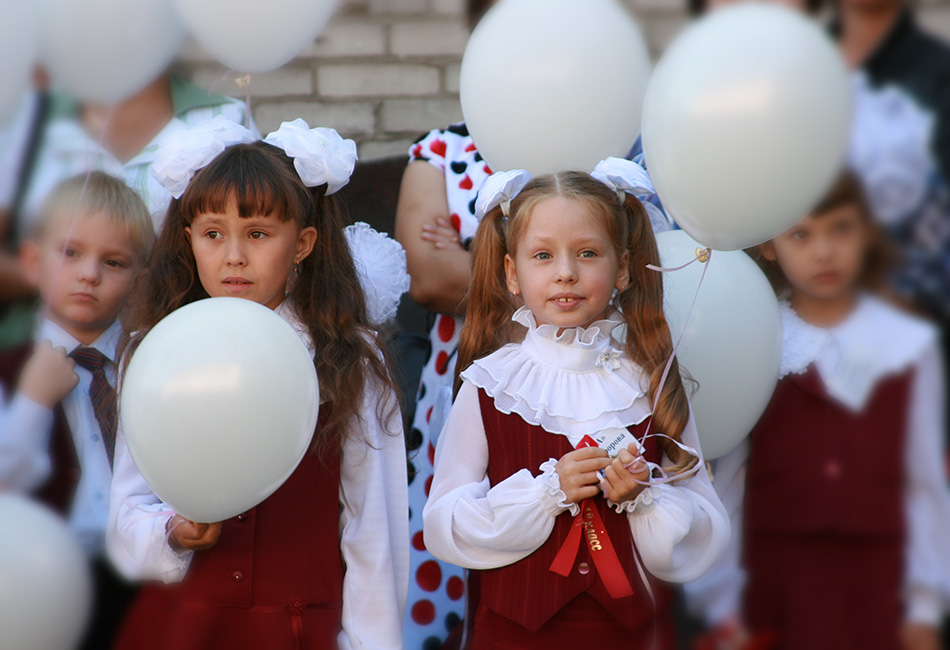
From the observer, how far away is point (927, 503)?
6.98 ft

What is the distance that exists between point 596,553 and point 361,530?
446 mm

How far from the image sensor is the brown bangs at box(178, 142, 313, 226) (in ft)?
6.91

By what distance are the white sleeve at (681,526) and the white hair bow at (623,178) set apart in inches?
17.3

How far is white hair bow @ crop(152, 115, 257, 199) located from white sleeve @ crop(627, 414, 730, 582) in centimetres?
103

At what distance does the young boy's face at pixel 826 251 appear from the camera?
214 centimetres

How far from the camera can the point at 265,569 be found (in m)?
2.03

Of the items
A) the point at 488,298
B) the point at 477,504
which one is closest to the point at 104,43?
the point at 488,298

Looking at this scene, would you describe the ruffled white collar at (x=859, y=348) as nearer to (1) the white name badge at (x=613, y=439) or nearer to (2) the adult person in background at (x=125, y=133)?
(1) the white name badge at (x=613, y=439)

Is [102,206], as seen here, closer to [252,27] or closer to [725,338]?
[252,27]

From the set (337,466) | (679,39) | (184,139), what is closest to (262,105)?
(184,139)

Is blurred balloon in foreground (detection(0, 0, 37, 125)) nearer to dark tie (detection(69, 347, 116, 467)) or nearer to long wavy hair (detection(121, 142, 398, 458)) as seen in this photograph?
long wavy hair (detection(121, 142, 398, 458))

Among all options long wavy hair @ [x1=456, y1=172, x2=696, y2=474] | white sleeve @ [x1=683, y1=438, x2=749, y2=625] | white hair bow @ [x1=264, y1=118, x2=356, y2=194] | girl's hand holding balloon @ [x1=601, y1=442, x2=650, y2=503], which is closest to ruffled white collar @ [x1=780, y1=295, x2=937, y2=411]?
white sleeve @ [x1=683, y1=438, x2=749, y2=625]

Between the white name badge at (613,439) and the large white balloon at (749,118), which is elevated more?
the large white balloon at (749,118)

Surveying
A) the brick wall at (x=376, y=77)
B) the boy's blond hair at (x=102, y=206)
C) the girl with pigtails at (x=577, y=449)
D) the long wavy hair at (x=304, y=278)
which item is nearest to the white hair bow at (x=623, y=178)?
the girl with pigtails at (x=577, y=449)
